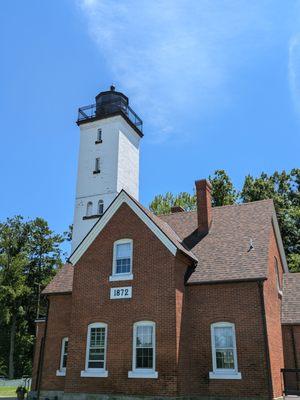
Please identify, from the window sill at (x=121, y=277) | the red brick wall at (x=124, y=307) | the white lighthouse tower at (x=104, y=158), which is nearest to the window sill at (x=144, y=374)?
the red brick wall at (x=124, y=307)

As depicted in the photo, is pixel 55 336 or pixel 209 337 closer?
pixel 209 337

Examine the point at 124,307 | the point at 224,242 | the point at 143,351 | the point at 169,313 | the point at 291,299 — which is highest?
the point at 224,242

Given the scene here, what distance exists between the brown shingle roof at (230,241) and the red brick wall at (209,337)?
592 millimetres

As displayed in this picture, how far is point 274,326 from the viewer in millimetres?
17547

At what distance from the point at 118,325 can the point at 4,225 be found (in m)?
35.1

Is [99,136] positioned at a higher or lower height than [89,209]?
higher

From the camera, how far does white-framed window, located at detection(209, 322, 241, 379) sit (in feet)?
52.3

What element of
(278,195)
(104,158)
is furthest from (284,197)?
(104,158)

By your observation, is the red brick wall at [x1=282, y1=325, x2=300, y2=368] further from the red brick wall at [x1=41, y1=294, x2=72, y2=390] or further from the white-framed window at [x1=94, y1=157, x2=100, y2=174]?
the white-framed window at [x1=94, y1=157, x2=100, y2=174]

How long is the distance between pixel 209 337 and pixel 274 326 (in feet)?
9.51

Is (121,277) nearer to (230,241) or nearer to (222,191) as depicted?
(230,241)

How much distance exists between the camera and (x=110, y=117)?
33.2 m

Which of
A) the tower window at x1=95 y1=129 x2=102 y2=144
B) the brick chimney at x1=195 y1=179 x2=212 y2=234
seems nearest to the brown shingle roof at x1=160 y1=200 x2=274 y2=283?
the brick chimney at x1=195 y1=179 x2=212 y2=234

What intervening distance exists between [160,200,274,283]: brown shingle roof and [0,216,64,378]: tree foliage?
89.6 feet
